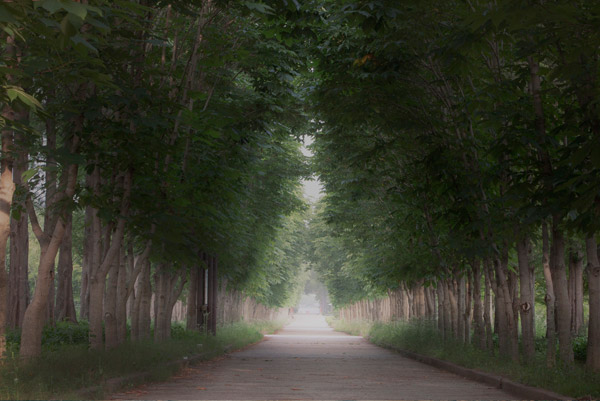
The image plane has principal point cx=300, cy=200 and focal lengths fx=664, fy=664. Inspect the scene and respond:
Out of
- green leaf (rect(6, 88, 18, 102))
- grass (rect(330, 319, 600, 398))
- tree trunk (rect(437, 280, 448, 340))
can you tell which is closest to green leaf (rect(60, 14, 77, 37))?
green leaf (rect(6, 88, 18, 102))

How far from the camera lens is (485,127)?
415 inches

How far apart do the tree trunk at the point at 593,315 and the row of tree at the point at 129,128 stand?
19.1 feet

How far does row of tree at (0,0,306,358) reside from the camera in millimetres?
6742

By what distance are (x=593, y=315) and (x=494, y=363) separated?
3.71 m

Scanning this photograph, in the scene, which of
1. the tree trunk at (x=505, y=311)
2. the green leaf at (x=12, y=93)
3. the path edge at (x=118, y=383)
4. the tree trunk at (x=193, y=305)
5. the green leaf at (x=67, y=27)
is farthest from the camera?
the tree trunk at (x=193, y=305)

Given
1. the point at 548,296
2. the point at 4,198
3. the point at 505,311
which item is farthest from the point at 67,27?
the point at 505,311

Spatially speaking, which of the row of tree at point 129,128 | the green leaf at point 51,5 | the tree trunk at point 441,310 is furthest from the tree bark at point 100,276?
the tree trunk at point 441,310

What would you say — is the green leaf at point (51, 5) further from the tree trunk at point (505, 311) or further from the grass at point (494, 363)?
the tree trunk at point (505, 311)

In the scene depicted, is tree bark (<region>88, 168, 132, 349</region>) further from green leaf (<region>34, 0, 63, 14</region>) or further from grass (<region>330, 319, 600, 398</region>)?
green leaf (<region>34, 0, 63, 14</region>)

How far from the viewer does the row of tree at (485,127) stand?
705cm

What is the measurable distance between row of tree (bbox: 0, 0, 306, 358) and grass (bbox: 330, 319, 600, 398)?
6.23 metres

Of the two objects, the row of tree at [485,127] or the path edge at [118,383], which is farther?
the path edge at [118,383]

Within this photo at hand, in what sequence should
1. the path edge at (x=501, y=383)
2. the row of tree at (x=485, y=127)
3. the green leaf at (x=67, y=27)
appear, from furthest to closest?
the path edge at (x=501, y=383)
the row of tree at (x=485, y=127)
the green leaf at (x=67, y=27)

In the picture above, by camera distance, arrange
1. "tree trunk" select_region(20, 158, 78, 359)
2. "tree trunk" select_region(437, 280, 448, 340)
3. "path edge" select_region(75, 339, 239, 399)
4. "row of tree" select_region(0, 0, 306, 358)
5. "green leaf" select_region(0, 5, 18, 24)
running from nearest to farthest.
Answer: "green leaf" select_region(0, 5, 18, 24), "row of tree" select_region(0, 0, 306, 358), "path edge" select_region(75, 339, 239, 399), "tree trunk" select_region(20, 158, 78, 359), "tree trunk" select_region(437, 280, 448, 340)
